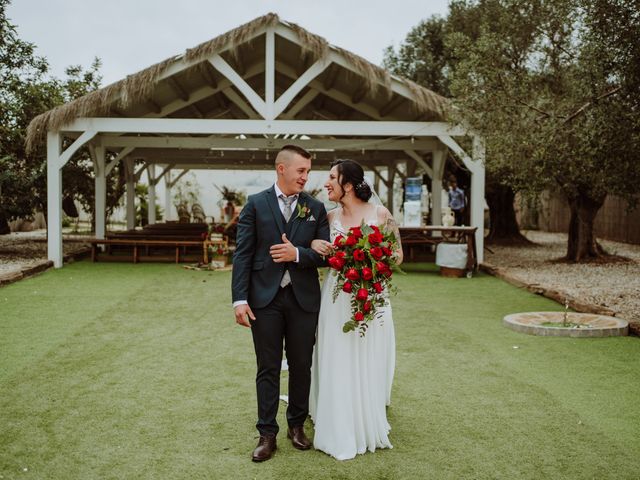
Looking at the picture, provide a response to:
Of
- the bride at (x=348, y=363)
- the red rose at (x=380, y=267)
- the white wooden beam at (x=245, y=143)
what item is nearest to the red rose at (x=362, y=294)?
the red rose at (x=380, y=267)

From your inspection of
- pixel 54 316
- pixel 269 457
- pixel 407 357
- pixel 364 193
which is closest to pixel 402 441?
pixel 269 457

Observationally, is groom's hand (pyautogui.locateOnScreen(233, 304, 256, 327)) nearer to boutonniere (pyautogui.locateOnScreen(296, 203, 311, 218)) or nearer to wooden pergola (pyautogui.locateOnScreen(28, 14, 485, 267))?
boutonniere (pyautogui.locateOnScreen(296, 203, 311, 218))

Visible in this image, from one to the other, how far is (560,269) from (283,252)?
11227 mm

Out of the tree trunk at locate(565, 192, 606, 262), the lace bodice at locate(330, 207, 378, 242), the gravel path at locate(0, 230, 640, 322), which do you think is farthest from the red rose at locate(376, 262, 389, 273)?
the tree trunk at locate(565, 192, 606, 262)

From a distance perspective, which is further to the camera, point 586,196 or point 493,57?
point 586,196

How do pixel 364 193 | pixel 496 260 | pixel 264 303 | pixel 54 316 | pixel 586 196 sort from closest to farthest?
pixel 264 303 < pixel 364 193 < pixel 54 316 < pixel 586 196 < pixel 496 260

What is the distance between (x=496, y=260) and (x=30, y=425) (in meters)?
13.0

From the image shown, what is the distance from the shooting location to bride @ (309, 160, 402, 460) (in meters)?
4.07

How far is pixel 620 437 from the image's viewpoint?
173 inches

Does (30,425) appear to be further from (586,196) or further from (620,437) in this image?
(586,196)

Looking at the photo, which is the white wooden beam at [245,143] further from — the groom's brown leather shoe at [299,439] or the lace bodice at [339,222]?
the groom's brown leather shoe at [299,439]

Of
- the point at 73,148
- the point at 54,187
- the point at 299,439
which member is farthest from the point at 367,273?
the point at 54,187

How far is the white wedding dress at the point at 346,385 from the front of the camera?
4066 mm

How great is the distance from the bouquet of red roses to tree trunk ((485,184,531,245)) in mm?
17796
